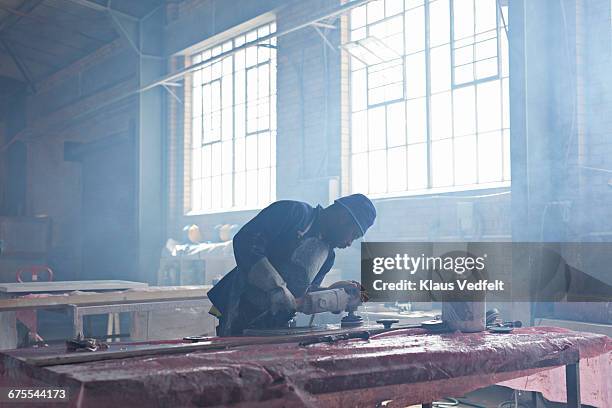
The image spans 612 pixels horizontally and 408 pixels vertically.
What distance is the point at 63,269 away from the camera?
15500 millimetres

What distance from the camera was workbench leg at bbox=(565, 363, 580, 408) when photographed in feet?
9.86

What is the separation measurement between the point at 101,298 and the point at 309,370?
4417 millimetres

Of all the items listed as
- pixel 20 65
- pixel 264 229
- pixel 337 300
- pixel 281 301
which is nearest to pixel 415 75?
pixel 264 229

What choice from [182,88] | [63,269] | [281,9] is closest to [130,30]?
[182,88]

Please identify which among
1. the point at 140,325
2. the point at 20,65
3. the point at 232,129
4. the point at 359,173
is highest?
the point at 20,65

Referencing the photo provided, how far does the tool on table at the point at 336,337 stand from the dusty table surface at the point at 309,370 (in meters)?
0.05

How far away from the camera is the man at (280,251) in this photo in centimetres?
345

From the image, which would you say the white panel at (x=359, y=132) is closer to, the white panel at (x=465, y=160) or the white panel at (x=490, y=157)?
the white panel at (x=465, y=160)

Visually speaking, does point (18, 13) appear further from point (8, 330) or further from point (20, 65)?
point (8, 330)

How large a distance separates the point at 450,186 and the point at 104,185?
32.7ft

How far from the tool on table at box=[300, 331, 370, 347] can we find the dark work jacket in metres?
0.81

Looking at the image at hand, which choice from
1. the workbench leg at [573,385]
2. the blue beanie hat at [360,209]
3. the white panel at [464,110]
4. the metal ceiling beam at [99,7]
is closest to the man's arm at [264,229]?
the blue beanie hat at [360,209]

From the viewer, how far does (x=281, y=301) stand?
10.4ft

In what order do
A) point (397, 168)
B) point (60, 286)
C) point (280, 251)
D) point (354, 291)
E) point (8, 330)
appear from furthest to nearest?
point (397, 168), point (60, 286), point (8, 330), point (280, 251), point (354, 291)
